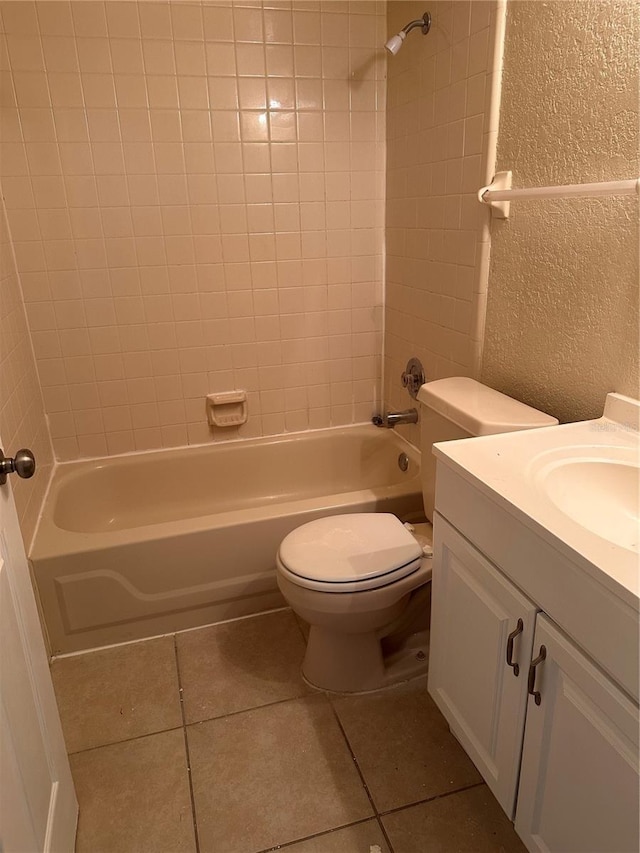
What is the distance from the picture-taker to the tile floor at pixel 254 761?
1.32 meters

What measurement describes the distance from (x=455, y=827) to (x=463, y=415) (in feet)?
3.08

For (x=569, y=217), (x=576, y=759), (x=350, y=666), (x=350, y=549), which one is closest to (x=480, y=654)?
(x=576, y=759)

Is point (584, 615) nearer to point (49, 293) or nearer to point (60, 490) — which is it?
point (60, 490)

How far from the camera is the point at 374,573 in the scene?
1.52m

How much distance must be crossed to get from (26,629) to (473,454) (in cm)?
91

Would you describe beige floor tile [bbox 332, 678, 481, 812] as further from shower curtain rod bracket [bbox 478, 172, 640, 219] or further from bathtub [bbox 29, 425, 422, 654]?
shower curtain rod bracket [bbox 478, 172, 640, 219]

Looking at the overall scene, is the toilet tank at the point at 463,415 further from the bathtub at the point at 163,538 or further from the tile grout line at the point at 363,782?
the tile grout line at the point at 363,782

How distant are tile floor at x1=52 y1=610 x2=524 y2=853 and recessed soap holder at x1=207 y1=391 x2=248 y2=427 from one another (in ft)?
3.02

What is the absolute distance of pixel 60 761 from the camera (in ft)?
3.99

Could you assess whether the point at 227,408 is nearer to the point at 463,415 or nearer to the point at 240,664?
the point at 240,664

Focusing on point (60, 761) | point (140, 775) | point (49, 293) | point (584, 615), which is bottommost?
point (140, 775)

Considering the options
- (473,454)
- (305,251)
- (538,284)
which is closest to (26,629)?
(473,454)

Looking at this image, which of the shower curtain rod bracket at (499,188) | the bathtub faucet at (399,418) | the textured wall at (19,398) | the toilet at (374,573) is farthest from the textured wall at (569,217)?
the textured wall at (19,398)

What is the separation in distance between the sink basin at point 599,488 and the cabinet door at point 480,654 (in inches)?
7.7
